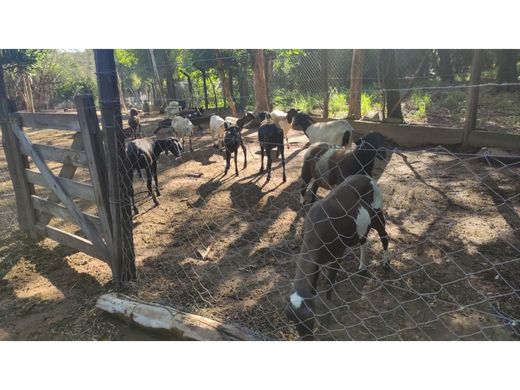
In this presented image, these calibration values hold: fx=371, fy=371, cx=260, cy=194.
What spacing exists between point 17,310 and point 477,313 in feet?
14.3

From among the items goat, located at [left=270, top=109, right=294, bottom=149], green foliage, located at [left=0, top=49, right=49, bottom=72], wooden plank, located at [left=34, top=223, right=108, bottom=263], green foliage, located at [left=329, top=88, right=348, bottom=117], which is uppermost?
green foliage, located at [left=0, top=49, right=49, bottom=72]

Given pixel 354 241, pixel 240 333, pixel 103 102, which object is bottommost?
pixel 240 333

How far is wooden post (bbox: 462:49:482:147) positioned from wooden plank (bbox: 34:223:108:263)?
23.8ft

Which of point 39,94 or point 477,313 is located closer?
point 477,313

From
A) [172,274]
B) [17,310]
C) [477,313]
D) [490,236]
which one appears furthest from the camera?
[490,236]

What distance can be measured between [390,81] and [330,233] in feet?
29.2

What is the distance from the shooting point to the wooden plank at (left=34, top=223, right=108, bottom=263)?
159 inches

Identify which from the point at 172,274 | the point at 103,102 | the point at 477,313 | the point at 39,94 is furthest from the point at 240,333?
the point at 39,94

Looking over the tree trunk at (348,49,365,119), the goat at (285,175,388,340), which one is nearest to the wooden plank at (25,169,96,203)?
the goat at (285,175,388,340)

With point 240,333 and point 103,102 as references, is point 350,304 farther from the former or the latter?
→ point 103,102

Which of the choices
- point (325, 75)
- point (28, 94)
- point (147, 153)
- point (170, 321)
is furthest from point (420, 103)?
point (28, 94)

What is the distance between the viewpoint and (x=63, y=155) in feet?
13.8

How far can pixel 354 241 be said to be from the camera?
3.46 metres

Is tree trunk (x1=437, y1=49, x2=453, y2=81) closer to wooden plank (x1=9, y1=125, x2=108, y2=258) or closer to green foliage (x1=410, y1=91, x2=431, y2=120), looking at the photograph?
green foliage (x1=410, y1=91, x2=431, y2=120)
